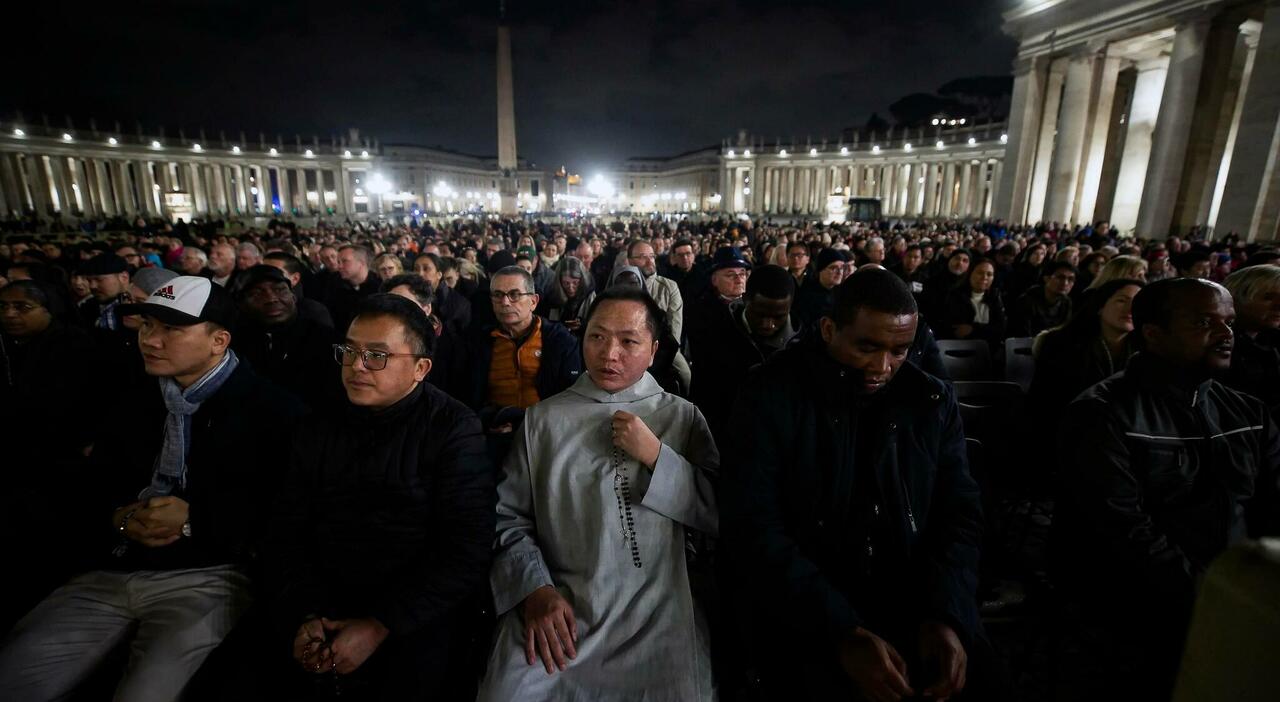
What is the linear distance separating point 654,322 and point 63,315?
5.99m

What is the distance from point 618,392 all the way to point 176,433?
2.13m

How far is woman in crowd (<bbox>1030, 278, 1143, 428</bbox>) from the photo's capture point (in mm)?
3971

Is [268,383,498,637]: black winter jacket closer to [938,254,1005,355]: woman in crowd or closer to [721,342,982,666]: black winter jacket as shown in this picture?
[721,342,982,666]: black winter jacket

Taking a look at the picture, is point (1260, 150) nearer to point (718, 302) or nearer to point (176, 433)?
point (718, 302)

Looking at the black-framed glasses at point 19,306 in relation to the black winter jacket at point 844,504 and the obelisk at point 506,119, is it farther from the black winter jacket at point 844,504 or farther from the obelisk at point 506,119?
the obelisk at point 506,119

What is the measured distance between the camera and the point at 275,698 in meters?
2.23

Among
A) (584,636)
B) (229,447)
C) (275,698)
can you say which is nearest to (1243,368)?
(584,636)

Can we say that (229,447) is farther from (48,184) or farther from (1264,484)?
(48,184)

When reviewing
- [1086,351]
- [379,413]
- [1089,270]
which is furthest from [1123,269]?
[379,413]

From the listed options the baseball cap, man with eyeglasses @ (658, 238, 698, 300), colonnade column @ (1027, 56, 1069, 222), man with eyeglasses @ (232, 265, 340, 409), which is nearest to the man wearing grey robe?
the baseball cap

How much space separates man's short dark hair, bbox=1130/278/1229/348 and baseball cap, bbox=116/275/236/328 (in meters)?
4.49

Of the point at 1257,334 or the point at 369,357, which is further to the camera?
the point at 1257,334

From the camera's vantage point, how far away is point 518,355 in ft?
13.4

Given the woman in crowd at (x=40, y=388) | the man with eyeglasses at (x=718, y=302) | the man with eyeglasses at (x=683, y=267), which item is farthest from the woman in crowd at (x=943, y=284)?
the woman in crowd at (x=40, y=388)
